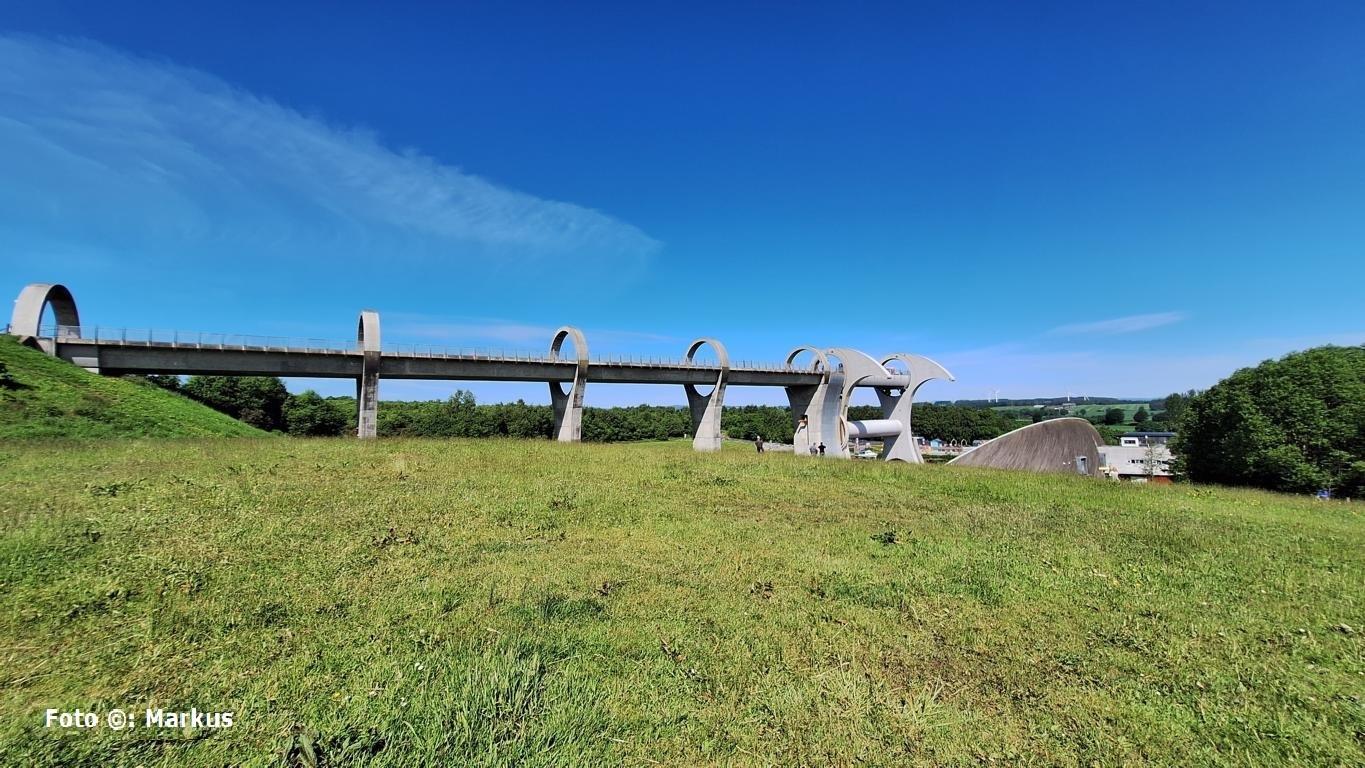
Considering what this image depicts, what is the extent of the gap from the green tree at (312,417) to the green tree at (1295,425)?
87407mm

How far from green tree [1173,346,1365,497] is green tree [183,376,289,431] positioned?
88334 mm

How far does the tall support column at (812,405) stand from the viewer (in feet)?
200

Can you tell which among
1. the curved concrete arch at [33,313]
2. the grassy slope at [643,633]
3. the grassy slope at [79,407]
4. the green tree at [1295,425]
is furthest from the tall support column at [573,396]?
the green tree at [1295,425]

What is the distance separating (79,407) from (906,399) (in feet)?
203

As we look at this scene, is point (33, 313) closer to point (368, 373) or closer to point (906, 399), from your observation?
point (368, 373)

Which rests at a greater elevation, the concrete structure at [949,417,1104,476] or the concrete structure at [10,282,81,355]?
the concrete structure at [10,282,81,355]

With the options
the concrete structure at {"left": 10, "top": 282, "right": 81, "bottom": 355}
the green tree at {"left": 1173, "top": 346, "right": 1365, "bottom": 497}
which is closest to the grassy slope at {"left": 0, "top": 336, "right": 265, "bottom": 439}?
the concrete structure at {"left": 10, "top": 282, "right": 81, "bottom": 355}

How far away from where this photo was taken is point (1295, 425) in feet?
98.3

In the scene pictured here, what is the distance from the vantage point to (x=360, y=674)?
14.6 ft

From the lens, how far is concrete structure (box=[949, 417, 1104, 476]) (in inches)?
1608

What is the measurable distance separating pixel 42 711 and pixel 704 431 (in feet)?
181

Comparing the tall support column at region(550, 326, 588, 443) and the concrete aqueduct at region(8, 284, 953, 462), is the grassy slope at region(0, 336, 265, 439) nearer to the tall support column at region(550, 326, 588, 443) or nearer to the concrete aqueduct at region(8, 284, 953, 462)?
the concrete aqueduct at region(8, 284, 953, 462)

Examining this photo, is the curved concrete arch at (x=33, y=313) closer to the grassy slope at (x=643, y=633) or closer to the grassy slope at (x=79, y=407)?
the grassy slope at (x=79, y=407)

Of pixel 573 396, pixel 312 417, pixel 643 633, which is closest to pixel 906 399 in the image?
pixel 573 396
